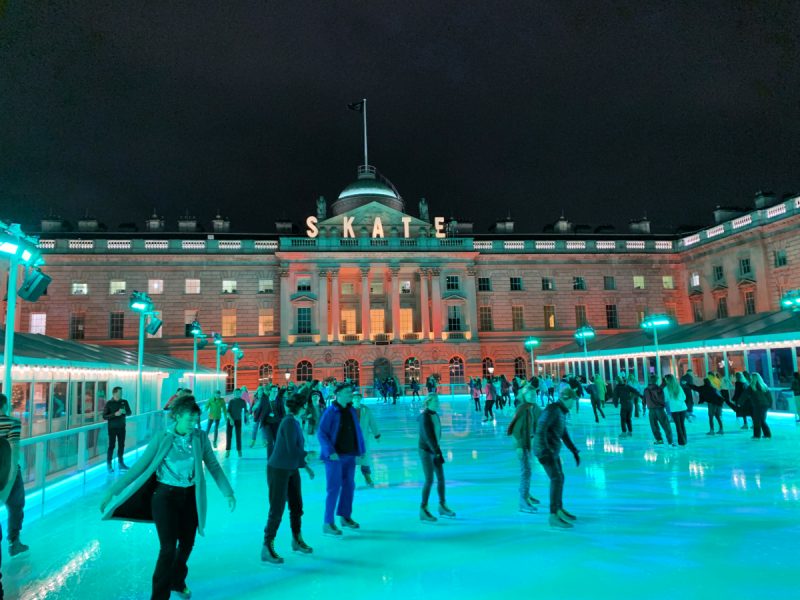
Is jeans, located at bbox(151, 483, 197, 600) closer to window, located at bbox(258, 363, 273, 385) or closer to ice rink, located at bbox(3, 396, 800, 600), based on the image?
ice rink, located at bbox(3, 396, 800, 600)

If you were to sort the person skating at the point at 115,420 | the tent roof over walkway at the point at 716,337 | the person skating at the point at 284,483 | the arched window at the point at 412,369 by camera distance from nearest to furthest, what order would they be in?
the person skating at the point at 284,483, the person skating at the point at 115,420, the tent roof over walkway at the point at 716,337, the arched window at the point at 412,369

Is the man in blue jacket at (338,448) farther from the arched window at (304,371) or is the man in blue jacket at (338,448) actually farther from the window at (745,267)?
the window at (745,267)

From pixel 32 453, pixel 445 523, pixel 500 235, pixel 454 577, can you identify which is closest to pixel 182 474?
pixel 454 577

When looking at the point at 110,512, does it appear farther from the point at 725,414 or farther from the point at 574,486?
the point at 725,414

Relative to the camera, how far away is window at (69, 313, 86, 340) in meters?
53.9

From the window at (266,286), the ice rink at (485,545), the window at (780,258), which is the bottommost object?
the ice rink at (485,545)

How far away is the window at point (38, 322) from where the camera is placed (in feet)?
173

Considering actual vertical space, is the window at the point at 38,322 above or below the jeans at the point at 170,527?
above

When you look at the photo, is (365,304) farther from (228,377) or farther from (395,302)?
(228,377)

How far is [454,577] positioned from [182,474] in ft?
9.74

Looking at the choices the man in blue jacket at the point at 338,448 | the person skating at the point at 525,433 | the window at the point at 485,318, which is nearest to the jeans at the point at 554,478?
the person skating at the point at 525,433

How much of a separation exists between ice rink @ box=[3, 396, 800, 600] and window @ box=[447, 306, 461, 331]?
45.6m

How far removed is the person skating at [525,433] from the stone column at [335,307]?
47.3 m

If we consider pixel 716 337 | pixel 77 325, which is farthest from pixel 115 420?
pixel 77 325
